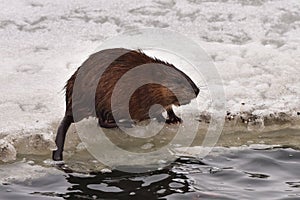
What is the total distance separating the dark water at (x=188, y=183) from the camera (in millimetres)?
3982

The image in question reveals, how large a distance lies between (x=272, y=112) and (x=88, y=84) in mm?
1491

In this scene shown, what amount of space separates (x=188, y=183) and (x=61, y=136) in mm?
956

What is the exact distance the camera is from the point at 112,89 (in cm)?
475

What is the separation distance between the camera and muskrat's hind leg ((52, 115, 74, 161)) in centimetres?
452

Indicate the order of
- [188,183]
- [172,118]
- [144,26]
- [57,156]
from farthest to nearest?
[144,26], [172,118], [57,156], [188,183]

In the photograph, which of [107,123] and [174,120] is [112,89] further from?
[174,120]

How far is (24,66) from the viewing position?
612 centimetres

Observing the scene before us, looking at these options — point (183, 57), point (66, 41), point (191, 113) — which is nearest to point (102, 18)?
point (66, 41)

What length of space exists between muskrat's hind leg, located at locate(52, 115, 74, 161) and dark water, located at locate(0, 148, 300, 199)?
0.21 metres

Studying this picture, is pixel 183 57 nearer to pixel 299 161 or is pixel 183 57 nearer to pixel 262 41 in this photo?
pixel 262 41

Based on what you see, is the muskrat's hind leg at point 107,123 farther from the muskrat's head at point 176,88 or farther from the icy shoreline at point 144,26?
the muskrat's head at point 176,88

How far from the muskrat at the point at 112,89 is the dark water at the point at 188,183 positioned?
503 mm

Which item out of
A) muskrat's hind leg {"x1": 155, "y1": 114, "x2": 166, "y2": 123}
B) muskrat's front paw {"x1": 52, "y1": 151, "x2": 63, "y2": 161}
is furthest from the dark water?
muskrat's hind leg {"x1": 155, "y1": 114, "x2": 166, "y2": 123}

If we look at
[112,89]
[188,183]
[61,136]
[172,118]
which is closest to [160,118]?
[172,118]
